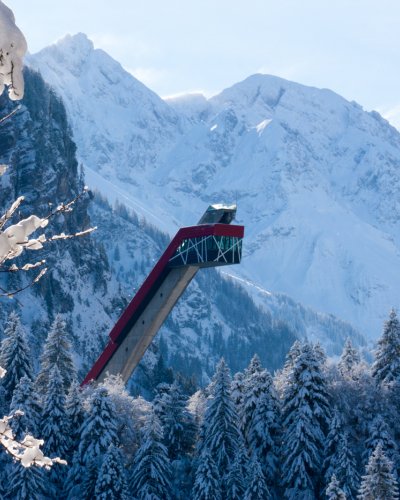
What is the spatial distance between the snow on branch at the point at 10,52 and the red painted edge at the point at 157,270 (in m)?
71.4

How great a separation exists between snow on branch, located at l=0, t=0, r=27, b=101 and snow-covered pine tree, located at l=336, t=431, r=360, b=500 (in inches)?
2075

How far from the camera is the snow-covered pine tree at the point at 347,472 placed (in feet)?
193

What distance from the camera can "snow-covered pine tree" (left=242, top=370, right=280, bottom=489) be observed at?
66.8 metres

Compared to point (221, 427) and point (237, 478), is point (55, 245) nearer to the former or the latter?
point (221, 427)

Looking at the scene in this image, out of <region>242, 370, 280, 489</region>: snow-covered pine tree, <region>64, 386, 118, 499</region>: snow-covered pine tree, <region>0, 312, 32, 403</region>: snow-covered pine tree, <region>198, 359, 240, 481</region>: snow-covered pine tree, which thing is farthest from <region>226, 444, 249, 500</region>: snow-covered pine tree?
<region>0, 312, 32, 403</region>: snow-covered pine tree

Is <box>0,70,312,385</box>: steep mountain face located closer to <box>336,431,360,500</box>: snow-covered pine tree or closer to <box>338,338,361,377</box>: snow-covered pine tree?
<box>338,338,361,377</box>: snow-covered pine tree

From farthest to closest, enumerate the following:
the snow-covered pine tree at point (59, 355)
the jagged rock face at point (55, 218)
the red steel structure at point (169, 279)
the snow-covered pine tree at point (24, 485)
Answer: the jagged rock face at point (55, 218) < the snow-covered pine tree at point (59, 355) < the red steel structure at point (169, 279) < the snow-covered pine tree at point (24, 485)

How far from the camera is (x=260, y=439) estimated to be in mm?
67875

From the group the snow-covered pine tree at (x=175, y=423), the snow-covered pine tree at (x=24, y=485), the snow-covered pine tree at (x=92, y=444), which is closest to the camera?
the snow-covered pine tree at (x=24, y=485)

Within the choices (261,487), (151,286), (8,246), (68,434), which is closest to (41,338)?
(151,286)

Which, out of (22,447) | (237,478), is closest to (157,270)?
(237,478)

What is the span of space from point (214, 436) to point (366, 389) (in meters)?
11.2

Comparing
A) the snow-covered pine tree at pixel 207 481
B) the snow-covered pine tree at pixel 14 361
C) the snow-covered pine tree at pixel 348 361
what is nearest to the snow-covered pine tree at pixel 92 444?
the snow-covered pine tree at pixel 207 481

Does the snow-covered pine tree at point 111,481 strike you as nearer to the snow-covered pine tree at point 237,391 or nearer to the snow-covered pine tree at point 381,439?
the snow-covered pine tree at point 237,391
